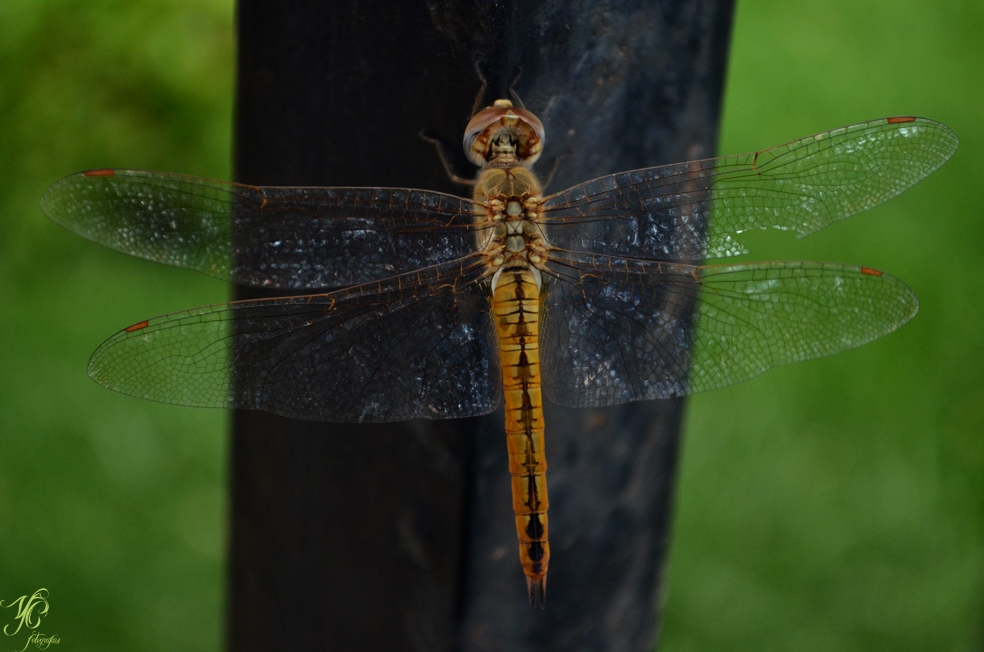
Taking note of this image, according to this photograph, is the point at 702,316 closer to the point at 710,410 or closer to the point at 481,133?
the point at 481,133

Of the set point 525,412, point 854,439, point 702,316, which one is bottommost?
point 854,439

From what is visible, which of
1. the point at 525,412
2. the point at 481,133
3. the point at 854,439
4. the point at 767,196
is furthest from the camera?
the point at 854,439

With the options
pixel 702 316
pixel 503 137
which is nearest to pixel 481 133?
pixel 503 137

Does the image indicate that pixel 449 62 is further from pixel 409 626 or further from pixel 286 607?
pixel 286 607

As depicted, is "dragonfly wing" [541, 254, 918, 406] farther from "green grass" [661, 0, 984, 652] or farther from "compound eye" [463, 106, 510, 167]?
"green grass" [661, 0, 984, 652]

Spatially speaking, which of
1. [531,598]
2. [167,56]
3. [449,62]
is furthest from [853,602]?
[167,56]

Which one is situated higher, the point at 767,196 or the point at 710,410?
the point at 767,196

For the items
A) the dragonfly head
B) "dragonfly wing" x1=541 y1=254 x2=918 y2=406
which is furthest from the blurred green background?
the dragonfly head
